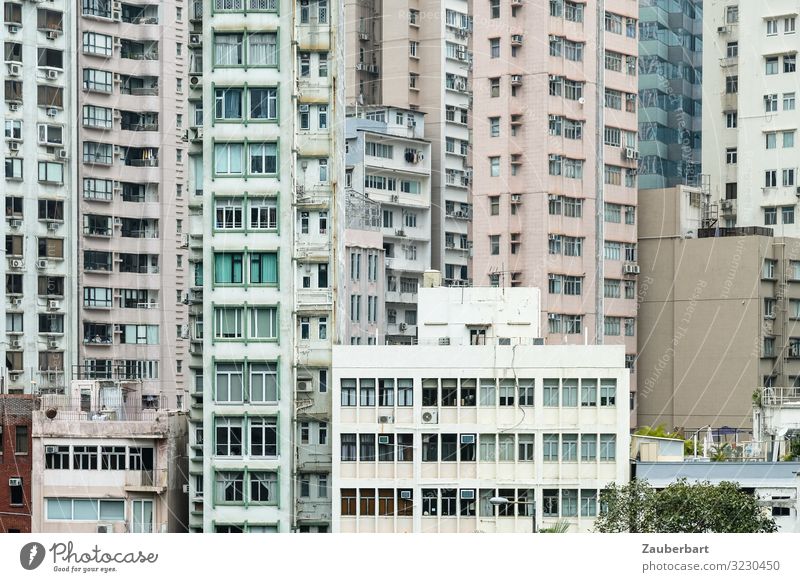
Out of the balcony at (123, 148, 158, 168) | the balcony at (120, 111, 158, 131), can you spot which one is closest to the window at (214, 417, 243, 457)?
the balcony at (123, 148, 158, 168)

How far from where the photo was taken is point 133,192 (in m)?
44.1

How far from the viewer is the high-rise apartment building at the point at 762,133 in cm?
4138

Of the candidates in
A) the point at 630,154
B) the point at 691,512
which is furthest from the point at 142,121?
the point at 691,512

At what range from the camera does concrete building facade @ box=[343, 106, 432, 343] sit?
4575 cm

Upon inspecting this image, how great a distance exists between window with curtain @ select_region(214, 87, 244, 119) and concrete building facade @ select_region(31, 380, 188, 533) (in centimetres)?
507

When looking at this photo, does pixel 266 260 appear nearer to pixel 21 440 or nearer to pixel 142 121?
pixel 21 440

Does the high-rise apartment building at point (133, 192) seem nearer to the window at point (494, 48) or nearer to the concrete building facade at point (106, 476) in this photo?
the window at point (494, 48)

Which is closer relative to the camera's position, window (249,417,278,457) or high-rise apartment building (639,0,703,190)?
window (249,417,278,457)

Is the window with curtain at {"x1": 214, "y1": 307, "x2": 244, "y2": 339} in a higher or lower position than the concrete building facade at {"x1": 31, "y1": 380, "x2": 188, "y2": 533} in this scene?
higher

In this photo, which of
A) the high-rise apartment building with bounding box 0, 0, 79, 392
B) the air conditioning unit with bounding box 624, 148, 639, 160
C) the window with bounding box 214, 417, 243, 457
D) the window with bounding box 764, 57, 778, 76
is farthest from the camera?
the air conditioning unit with bounding box 624, 148, 639, 160

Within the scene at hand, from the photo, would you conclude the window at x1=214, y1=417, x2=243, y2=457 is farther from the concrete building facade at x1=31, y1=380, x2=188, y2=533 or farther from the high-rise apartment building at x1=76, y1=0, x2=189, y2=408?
the high-rise apartment building at x1=76, y1=0, x2=189, y2=408

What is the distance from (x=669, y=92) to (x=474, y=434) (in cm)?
2223

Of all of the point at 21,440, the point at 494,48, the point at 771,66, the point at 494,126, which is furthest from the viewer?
the point at 771,66

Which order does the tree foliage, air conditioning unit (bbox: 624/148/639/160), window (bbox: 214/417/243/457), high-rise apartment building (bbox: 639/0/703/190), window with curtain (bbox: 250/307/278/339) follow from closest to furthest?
the tree foliage, window (bbox: 214/417/243/457), window with curtain (bbox: 250/307/278/339), air conditioning unit (bbox: 624/148/639/160), high-rise apartment building (bbox: 639/0/703/190)
